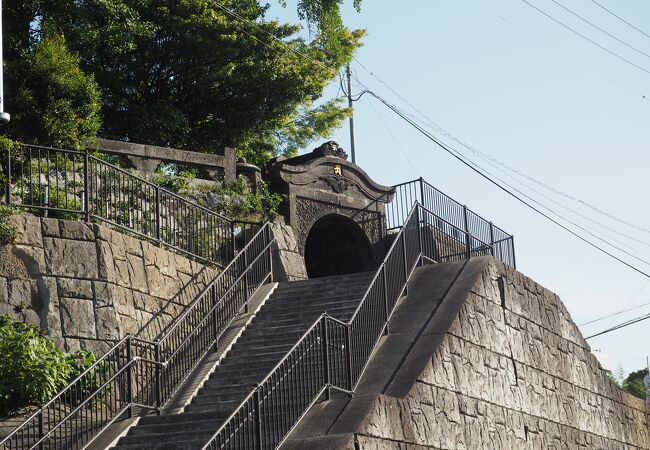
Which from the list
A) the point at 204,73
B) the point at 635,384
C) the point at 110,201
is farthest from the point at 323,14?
the point at 635,384

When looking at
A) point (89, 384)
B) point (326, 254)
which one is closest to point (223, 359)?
point (89, 384)

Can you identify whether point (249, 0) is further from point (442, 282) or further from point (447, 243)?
point (442, 282)

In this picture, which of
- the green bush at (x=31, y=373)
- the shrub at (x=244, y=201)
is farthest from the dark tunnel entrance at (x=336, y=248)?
the green bush at (x=31, y=373)

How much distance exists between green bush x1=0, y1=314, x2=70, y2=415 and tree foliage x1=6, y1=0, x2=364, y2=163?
1227 cm

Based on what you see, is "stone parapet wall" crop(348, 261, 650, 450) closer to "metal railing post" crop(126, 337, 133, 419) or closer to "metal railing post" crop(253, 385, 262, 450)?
"metal railing post" crop(253, 385, 262, 450)

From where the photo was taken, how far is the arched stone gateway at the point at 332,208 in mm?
21953

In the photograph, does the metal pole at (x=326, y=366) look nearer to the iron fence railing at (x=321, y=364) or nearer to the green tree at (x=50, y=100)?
the iron fence railing at (x=321, y=364)

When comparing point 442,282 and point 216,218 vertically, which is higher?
point 216,218

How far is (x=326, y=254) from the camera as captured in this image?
2352 cm

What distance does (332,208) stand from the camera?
22562mm

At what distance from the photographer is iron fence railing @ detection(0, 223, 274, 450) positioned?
12953 mm

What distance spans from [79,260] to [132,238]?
4.21 feet

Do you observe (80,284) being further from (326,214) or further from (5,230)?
(326,214)

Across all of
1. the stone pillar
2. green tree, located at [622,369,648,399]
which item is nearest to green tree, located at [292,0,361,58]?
the stone pillar
